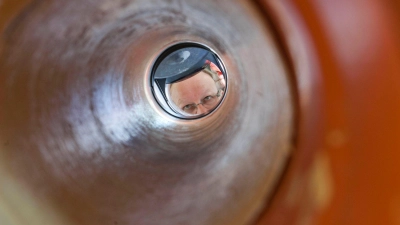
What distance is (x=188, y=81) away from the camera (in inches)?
73.7

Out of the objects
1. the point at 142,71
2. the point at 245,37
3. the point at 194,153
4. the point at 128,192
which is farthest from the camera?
the point at 142,71

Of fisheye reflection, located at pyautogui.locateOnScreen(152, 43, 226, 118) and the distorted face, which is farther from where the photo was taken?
the distorted face

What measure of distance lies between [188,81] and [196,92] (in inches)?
2.9

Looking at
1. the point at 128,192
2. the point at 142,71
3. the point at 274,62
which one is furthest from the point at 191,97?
the point at 274,62

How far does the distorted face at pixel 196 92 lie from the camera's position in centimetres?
178

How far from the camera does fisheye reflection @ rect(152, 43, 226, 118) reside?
147 cm

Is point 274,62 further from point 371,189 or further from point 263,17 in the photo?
point 371,189

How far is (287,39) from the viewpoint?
1.26 feet

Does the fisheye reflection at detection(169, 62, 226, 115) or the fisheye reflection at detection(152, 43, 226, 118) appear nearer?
the fisheye reflection at detection(152, 43, 226, 118)

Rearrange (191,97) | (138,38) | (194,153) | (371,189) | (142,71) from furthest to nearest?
1. (191,97)
2. (142,71)
3. (138,38)
4. (194,153)
5. (371,189)

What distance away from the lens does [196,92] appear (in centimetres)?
185

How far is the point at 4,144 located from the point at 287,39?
465mm

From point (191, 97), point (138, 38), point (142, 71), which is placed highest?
point (191, 97)

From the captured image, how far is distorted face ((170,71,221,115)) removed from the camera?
1782mm
